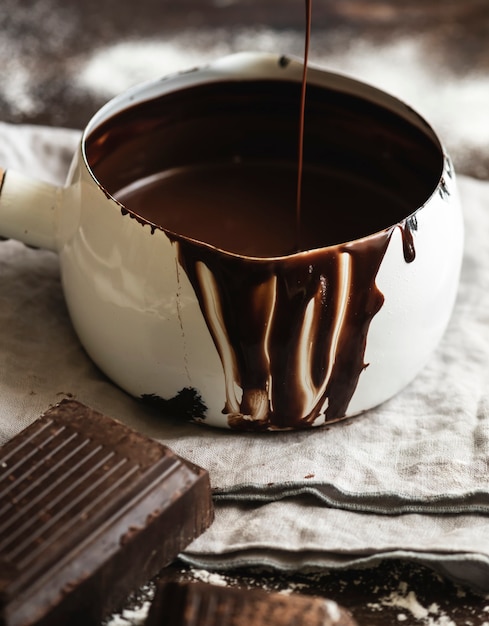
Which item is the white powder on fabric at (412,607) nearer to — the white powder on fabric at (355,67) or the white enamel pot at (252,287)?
the white enamel pot at (252,287)

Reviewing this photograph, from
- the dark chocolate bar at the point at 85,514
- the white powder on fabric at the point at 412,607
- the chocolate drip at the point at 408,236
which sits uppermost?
the chocolate drip at the point at 408,236

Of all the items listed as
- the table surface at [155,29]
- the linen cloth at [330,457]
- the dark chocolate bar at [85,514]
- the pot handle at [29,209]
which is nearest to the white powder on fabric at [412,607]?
the linen cloth at [330,457]

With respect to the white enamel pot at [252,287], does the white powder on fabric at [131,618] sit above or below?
below

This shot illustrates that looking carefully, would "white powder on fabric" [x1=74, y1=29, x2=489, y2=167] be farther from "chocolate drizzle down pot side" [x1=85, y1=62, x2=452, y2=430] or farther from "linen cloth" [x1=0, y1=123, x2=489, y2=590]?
"linen cloth" [x1=0, y1=123, x2=489, y2=590]

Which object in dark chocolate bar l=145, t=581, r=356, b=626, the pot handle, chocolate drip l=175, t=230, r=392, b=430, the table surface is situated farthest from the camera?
the table surface

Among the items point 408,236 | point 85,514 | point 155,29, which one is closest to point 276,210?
point 408,236

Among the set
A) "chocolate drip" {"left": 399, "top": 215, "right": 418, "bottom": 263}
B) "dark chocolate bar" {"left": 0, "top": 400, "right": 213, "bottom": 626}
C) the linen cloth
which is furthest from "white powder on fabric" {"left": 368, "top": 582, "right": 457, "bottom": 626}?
"chocolate drip" {"left": 399, "top": 215, "right": 418, "bottom": 263}

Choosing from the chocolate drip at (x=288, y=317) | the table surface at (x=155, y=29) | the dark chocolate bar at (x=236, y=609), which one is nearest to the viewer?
the dark chocolate bar at (x=236, y=609)

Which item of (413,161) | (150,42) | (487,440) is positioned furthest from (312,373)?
(150,42)
